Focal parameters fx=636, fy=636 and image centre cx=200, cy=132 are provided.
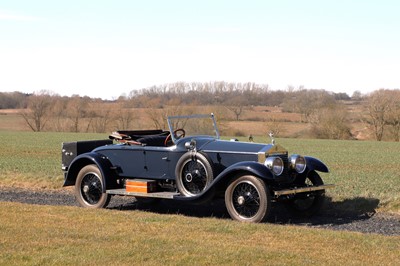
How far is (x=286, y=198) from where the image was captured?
9.59 meters

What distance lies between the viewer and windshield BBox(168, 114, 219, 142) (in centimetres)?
1067

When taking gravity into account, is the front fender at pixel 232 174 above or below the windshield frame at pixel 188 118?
below

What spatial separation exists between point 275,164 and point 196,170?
1.28 metres

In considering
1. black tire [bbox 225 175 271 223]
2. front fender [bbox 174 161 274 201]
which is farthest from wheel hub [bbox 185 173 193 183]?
black tire [bbox 225 175 271 223]

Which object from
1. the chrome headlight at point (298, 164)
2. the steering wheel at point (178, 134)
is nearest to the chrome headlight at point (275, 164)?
the chrome headlight at point (298, 164)

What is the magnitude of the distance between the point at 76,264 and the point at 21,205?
15.2 feet

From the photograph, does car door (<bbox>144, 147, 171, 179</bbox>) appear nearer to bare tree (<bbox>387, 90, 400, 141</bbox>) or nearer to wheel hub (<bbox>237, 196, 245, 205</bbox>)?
wheel hub (<bbox>237, 196, 245, 205</bbox>)

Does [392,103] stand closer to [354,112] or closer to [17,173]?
[354,112]

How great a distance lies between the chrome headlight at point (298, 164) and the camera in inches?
384

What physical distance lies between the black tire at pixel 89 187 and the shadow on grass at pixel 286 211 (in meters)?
0.47

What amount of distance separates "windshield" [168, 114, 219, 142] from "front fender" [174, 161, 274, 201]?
138 centimetres

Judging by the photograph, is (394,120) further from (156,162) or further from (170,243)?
(170,243)

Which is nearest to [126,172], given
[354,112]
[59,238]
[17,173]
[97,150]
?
[97,150]

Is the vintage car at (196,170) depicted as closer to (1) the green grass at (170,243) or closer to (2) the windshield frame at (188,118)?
(2) the windshield frame at (188,118)
